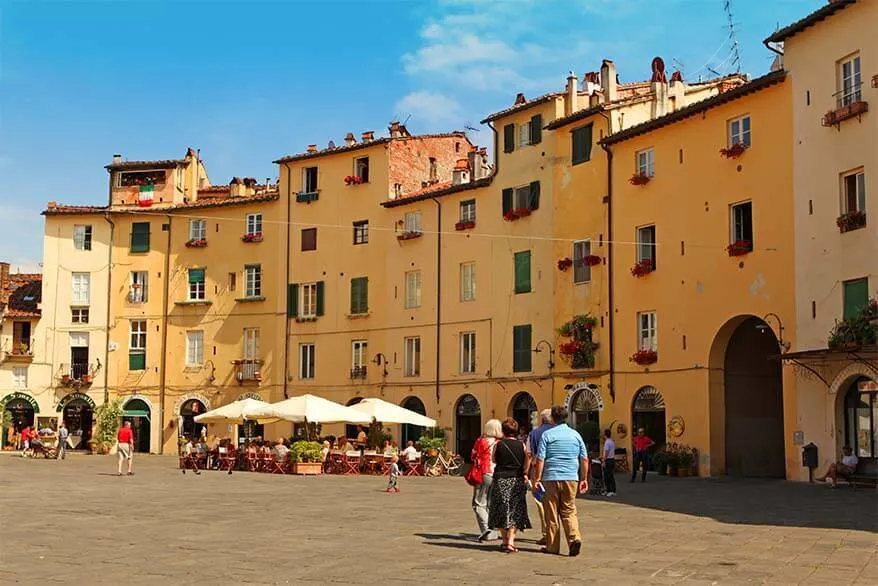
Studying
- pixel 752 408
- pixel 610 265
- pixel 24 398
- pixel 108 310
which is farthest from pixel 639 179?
pixel 24 398

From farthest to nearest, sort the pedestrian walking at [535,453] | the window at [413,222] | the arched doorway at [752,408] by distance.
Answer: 1. the window at [413,222]
2. the arched doorway at [752,408]
3. the pedestrian walking at [535,453]

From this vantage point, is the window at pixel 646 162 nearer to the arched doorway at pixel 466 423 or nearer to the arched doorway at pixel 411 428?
the arched doorway at pixel 466 423

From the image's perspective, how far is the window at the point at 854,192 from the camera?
2897 centimetres

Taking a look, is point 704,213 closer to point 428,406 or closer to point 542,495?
point 428,406

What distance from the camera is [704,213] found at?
35125 mm

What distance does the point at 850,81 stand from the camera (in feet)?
97.3

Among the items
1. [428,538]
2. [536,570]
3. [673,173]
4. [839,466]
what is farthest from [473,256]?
[536,570]

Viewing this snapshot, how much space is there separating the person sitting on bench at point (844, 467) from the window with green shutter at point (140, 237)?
38381 millimetres

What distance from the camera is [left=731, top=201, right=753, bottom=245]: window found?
33.8 m

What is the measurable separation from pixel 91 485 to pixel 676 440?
17907 mm

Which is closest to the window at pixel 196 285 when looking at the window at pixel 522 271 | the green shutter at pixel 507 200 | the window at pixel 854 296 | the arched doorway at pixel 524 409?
the green shutter at pixel 507 200

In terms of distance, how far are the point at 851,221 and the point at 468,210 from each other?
2006 centimetres

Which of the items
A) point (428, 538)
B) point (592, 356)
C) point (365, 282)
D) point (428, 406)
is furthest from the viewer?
point (365, 282)

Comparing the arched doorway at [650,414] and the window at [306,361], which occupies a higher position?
the window at [306,361]
